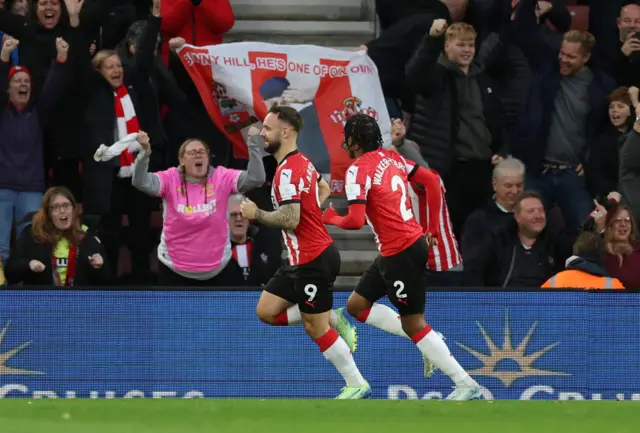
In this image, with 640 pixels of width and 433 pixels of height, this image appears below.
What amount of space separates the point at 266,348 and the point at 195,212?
122 centimetres

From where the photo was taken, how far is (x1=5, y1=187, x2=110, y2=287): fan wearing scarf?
412 inches

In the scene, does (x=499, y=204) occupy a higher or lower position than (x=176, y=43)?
lower

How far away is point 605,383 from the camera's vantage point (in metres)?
9.97

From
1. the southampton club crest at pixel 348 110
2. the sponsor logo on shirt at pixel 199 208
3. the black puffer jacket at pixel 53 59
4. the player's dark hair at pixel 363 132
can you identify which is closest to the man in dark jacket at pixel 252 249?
the sponsor logo on shirt at pixel 199 208

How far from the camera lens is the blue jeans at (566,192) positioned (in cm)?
1155

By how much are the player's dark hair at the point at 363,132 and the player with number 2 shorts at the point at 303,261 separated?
1.10ft

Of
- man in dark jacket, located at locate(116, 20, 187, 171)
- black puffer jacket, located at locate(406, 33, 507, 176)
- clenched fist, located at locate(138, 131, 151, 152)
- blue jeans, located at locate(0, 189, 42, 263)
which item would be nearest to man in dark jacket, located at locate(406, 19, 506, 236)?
black puffer jacket, located at locate(406, 33, 507, 176)

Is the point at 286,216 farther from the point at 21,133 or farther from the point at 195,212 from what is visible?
the point at 21,133

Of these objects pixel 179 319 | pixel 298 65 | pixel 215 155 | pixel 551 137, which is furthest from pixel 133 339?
pixel 551 137

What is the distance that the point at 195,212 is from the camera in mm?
10484

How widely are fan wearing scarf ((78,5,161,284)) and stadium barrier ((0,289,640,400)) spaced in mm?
1364

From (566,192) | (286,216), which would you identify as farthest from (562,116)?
(286,216)

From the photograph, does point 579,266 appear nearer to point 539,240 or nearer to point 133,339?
point 539,240

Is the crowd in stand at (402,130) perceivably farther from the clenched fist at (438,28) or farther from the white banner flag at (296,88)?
the white banner flag at (296,88)
